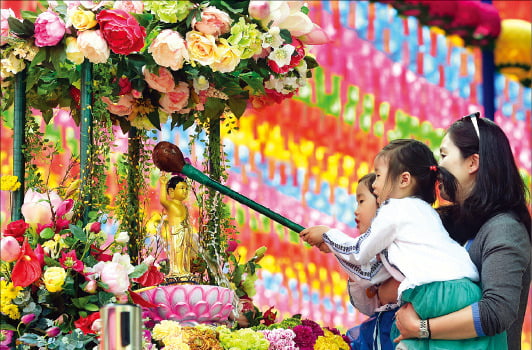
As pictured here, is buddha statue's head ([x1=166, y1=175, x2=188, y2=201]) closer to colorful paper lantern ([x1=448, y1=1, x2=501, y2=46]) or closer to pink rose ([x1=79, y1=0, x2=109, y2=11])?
pink rose ([x1=79, y1=0, x2=109, y2=11])

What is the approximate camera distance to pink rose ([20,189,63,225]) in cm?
187

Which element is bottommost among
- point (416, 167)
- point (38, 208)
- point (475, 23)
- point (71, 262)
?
point (71, 262)

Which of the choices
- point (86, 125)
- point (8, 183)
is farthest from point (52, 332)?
point (86, 125)

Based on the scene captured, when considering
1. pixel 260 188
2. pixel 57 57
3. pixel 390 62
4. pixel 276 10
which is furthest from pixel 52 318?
pixel 390 62

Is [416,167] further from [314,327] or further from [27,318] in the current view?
[27,318]

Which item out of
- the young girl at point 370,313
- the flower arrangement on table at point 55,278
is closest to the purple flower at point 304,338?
the young girl at point 370,313

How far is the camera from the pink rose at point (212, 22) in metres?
1.98

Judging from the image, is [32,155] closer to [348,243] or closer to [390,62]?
[348,243]

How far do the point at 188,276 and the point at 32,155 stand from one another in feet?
1.66

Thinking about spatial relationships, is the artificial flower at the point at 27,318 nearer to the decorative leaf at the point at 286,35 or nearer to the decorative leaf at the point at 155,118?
the decorative leaf at the point at 155,118

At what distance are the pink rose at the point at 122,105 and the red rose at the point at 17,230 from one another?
522 millimetres

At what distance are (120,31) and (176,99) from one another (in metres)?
0.39

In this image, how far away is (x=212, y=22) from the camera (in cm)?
198

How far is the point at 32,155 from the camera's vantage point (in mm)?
2113
